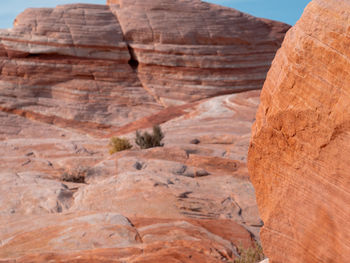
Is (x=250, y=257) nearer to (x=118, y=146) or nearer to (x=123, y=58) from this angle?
(x=118, y=146)

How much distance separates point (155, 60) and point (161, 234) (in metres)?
26.7

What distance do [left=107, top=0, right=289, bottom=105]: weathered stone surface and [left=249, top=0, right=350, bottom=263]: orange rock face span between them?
88.9ft

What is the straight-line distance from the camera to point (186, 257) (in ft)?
17.6

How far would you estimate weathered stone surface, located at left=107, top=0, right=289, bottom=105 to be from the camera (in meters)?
32.2

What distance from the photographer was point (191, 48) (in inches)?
1304

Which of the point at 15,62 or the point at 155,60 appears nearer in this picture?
the point at 15,62

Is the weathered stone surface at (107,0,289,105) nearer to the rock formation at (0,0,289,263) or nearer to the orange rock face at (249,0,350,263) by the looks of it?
the rock formation at (0,0,289,263)

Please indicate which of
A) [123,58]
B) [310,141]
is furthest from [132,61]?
[310,141]

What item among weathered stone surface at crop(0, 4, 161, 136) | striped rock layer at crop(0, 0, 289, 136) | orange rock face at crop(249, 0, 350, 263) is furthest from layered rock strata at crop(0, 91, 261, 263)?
striped rock layer at crop(0, 0, 289, 136)

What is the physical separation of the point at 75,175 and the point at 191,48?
79.4 feet

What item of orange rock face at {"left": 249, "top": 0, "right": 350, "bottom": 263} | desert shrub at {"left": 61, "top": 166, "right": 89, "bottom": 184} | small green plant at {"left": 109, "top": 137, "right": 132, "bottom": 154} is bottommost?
small green plant at {"left": 109, "top": 137, "right": 132, "bottom": 154}

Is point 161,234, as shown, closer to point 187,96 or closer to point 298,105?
point 298,105

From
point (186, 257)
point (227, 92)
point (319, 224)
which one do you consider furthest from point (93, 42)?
point (319, 224)

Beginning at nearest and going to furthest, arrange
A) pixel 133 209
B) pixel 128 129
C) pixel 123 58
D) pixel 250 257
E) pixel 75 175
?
pixel 250 257, pixel 133 209, pixel 75 175, pixel 128 129, pixel 123 58
